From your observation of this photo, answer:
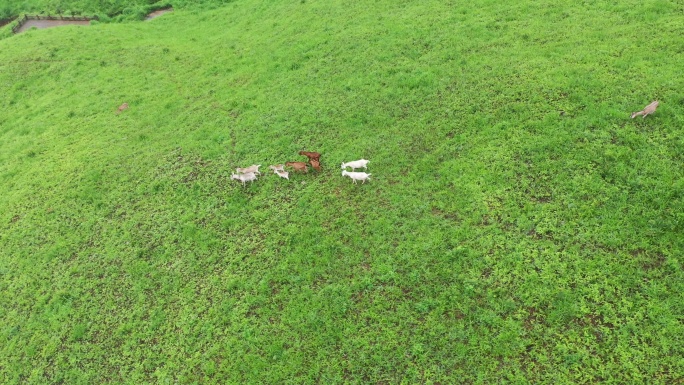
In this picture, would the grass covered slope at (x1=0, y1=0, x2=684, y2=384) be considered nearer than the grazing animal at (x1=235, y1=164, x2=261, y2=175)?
Yes

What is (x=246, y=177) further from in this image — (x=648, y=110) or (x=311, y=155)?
(x=648, y=110)

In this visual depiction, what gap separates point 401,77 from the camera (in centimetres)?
1430

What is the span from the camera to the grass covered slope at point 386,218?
7863 millimetres

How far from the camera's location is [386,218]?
10250 millimetres

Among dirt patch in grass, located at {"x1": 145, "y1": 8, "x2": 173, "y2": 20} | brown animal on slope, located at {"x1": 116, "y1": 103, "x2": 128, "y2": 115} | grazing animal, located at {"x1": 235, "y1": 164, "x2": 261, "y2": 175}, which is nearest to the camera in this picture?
grazing animal, located at {"x1": 235, "y1": 164, "x2": 261, "y2": 175}

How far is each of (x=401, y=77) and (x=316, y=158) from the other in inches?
192

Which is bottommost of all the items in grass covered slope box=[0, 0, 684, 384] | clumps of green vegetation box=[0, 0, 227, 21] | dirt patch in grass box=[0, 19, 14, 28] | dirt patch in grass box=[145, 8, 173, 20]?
grass covered slope box=[0, 0, 684, 384]

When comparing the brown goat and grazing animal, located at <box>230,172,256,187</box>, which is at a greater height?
the brown goat

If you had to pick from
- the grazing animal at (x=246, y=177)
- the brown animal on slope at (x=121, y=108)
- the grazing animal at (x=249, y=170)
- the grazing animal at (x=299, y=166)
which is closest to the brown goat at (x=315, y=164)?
the grazing animal at (x=299, y=166)

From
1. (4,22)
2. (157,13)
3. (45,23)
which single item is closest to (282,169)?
(157,13)

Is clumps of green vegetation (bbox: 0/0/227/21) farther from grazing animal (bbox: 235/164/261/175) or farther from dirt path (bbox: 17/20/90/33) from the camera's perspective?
grazing animal (bbox: 235/164/261/175)

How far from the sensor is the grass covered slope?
310 inches

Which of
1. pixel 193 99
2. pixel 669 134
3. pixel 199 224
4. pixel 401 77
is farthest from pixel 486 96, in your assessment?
pixel 193 99

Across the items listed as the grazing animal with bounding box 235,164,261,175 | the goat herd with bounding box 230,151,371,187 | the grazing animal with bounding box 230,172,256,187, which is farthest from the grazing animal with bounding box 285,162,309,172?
the grazing animal with bounding box 230,172,256,187
